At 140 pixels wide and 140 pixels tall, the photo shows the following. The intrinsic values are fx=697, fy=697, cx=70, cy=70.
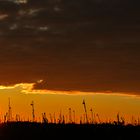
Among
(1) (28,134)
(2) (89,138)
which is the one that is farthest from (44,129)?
(2) (89,138)

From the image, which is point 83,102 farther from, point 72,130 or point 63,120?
point 72,130

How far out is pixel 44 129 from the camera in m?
28.7

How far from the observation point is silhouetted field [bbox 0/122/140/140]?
86.0ft

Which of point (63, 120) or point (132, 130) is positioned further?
point (63, 120)

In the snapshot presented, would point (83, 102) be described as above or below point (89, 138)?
above

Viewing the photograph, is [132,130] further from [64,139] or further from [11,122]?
[11,122]

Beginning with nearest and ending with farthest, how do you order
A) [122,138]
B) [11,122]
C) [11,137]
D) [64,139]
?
[122,138] → [64,139] → [11,137] → [11,122]

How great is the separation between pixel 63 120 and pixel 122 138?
534 centimetres

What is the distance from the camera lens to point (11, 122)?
31844 millimetres

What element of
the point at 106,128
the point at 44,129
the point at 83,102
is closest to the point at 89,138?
the point at 106,128

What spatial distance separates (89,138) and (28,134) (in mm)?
3490

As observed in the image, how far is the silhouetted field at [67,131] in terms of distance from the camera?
86.0 feet

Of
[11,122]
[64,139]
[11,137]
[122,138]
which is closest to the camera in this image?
[122,138]

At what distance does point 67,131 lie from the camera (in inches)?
1094
